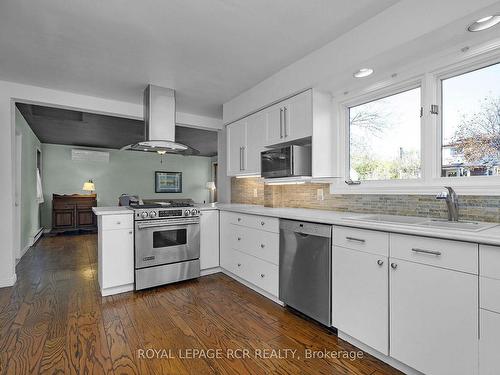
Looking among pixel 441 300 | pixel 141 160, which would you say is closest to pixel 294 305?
pixel 441 300

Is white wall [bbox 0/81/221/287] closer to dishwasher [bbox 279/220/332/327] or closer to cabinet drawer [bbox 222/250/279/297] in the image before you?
cabinet drawer [bbox 222/250/279/297]

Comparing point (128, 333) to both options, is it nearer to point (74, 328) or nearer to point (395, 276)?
point (74, 328)

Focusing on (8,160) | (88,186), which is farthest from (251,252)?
(88,186)

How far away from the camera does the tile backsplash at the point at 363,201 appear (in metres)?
1.77

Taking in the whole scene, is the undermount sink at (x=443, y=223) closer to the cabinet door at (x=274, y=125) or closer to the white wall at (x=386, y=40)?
the white wall at (x=386, y=40)

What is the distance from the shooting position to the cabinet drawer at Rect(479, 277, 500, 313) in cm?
124

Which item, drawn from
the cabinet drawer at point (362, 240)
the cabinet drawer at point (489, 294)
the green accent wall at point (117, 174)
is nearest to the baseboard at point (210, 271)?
the cabinet drawer at point (362, 240)

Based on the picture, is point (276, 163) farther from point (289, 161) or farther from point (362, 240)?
point (362, 240)

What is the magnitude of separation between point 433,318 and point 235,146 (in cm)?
298

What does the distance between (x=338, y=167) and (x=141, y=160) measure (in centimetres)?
691

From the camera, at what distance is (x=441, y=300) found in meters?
1.42

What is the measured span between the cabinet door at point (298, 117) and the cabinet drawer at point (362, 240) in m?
1.10

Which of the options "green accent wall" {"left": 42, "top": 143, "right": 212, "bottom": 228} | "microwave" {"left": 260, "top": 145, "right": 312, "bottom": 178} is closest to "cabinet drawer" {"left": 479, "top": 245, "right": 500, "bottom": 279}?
"microwave" {"left": 260, "top": 145, "right": 312, "bottom": 178}

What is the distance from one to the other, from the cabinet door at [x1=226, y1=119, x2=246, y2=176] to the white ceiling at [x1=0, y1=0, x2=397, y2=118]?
2.12ft
